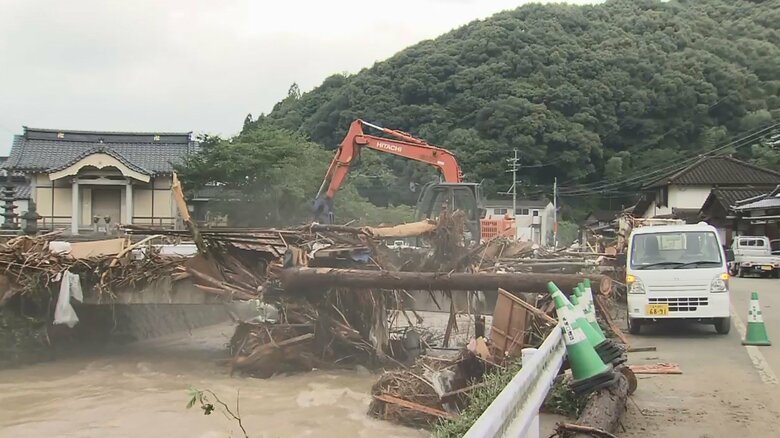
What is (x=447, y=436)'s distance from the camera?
5559mm

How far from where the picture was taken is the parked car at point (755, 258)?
103 feet

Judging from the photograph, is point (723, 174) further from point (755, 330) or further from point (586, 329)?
A: point (586, 329)

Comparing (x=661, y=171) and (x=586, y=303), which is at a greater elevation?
(x=661, y=171)

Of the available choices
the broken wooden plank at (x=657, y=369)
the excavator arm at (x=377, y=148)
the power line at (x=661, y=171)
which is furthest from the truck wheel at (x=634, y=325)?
the power line at (x=661, y=171)

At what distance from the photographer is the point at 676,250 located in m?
12.6

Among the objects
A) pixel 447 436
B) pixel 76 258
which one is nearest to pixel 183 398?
pixel 76 258

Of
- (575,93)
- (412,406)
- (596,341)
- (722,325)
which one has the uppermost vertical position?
(575,93)

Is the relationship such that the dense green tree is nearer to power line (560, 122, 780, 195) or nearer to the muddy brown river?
the muddy brown river

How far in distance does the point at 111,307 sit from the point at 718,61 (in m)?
69.6

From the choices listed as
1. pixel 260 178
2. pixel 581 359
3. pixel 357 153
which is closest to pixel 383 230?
pixel 357 153

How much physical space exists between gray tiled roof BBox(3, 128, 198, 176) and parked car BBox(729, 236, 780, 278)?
27240 mm

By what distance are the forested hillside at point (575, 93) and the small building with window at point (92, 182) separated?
24393 mm

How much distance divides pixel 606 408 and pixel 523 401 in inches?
72.4

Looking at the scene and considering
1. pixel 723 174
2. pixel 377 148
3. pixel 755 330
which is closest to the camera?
pixel 755 330
